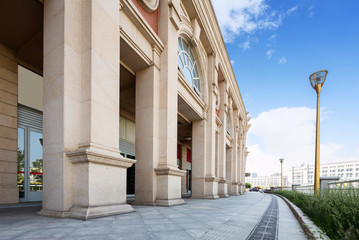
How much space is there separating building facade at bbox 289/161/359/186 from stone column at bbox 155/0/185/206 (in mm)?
107086

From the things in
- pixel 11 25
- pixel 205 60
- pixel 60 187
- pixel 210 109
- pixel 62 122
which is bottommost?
pixel 60 187

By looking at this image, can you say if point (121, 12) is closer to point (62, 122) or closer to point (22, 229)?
point (62, 122)

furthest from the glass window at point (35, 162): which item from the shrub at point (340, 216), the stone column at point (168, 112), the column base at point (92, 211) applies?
the shrub at point (340, 216)

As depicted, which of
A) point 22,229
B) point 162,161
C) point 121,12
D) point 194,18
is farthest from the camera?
point 194,18

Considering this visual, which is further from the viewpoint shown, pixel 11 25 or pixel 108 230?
pixel 11 25

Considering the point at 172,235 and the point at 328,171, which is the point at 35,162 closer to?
the point at 172,235

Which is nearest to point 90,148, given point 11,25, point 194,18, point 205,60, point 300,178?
point 11,25

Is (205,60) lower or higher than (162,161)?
higher

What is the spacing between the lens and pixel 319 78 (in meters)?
10.2

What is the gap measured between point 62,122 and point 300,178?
188000 mm

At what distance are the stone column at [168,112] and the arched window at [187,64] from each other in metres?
2.27

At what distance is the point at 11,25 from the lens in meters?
6.95

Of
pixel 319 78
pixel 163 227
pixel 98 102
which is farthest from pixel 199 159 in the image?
pixel 163 227

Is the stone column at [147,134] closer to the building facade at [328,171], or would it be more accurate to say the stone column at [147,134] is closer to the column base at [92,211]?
the column base at [92,211]
